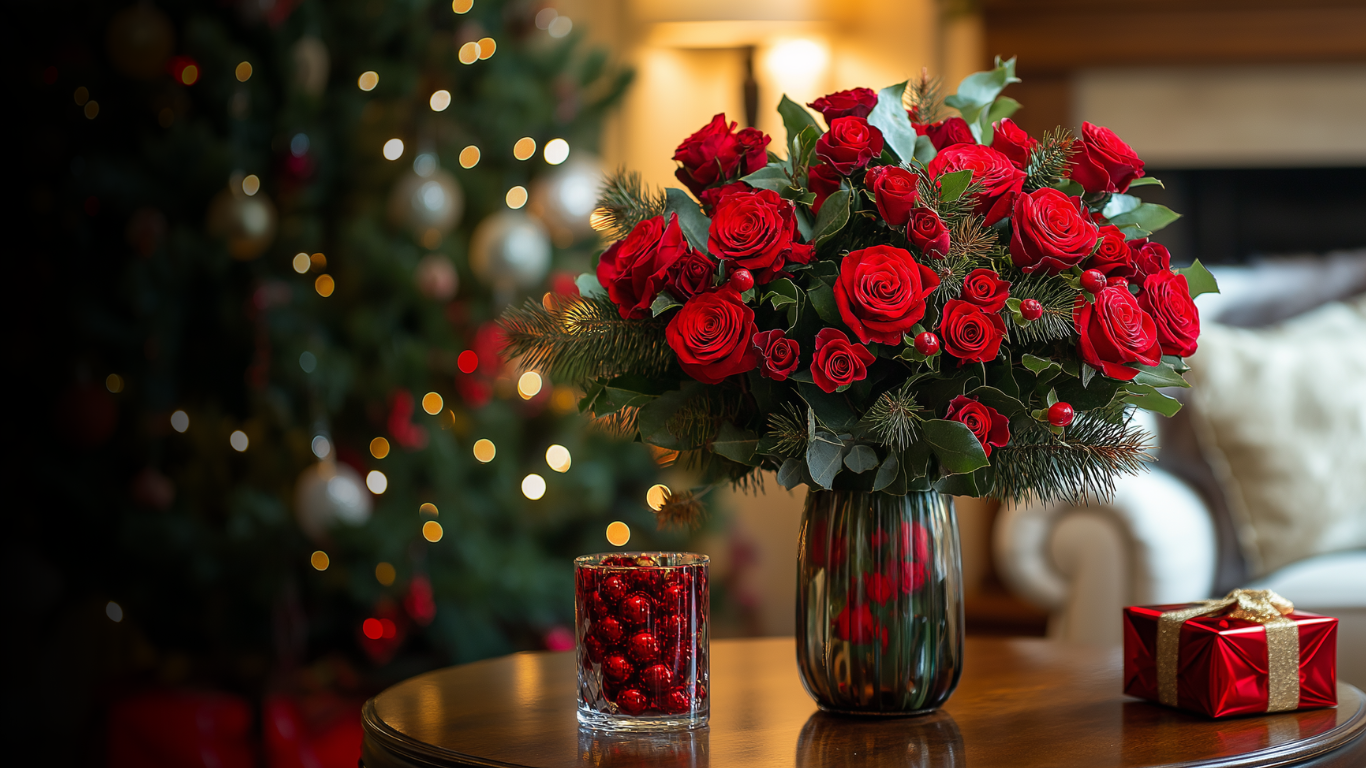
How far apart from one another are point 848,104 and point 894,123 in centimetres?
4

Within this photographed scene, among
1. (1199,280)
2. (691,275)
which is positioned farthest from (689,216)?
(1199,280)

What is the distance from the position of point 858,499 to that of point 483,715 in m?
0.33

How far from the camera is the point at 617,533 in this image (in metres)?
2.26

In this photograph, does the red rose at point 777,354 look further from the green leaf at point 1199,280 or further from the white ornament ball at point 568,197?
→ the white ornament ball at point 568,197

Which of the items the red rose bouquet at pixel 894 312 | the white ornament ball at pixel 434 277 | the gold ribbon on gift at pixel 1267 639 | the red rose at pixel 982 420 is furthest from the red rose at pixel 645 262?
the white ornament ball at pixel 434 277

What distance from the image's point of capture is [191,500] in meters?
2.04

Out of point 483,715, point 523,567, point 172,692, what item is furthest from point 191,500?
point 483,715

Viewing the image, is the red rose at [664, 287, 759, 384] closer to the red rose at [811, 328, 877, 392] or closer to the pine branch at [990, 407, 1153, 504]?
the red rose at [811, 328, 877, 392]

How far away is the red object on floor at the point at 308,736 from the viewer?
190 cm

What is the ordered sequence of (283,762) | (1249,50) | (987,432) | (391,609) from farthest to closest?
(1249,50) < (391,609) < (283,762) < (987,432)

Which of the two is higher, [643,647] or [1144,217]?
[1144,217]

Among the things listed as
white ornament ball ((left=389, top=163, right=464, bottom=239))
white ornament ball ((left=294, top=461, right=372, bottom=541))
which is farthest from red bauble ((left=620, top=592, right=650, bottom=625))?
white ornament ball ((left=389, top=163, right=464, bottom=239))

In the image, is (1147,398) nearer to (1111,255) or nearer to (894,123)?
(1111,255)

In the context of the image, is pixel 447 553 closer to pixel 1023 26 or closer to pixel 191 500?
pixel 191 500
